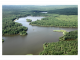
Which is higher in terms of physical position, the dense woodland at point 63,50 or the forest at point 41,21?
the forest at point 41,21

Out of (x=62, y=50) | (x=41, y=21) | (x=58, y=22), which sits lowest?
(x=62, y=50)

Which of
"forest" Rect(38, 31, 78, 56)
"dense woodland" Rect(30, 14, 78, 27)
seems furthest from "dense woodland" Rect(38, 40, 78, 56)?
"dense woodland" Rect(30, 14, 78, 27)

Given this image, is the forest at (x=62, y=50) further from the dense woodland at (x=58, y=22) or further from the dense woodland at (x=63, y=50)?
the dense woodland at (x=58, y=22)

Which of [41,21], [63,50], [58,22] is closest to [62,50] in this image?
[63,50]

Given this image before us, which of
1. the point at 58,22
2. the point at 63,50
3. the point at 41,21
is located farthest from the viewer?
the point at 41,21

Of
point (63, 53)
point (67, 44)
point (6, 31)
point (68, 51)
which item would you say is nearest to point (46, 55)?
point (63, 53)

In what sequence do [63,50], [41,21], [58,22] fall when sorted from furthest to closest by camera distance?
[41,21], [58,22], [63,50]

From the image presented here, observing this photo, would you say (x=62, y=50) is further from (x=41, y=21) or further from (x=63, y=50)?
(x=41, y=21)

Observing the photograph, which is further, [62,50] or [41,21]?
[41,21]

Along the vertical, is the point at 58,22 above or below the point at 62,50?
above

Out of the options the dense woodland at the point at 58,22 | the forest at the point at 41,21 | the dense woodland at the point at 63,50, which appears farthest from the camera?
the dense woodland at the point at 58,22

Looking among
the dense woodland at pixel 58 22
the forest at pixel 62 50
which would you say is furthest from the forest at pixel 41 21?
the forest at pixel 62 50

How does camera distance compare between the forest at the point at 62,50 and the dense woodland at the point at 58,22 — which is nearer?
the forest at the point at 62,50
